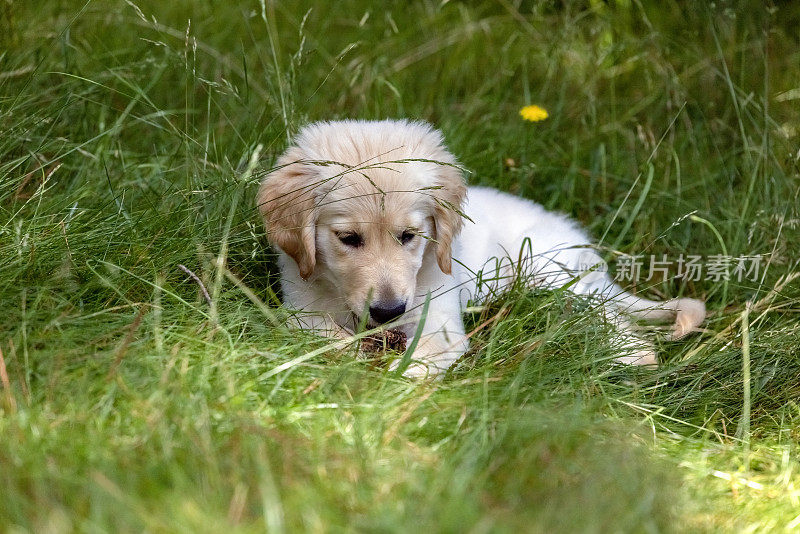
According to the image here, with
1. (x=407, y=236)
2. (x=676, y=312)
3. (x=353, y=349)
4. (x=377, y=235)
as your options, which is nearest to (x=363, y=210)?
(x=377, y=235)

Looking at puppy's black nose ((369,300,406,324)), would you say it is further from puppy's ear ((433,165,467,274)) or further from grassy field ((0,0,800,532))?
puppy's ear ((433,165,467,274))

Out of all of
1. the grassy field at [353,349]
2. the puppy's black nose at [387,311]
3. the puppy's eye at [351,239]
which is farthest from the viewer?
the puppy's eye at [351,239]

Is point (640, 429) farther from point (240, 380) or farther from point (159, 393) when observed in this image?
point (159, 393)

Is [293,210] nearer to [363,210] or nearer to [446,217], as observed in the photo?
[363,210]

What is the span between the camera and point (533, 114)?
4625 mm

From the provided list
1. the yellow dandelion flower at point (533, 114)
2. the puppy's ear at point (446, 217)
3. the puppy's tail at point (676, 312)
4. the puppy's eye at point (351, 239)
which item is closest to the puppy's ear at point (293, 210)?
the puppy's eye at point (351, 239)

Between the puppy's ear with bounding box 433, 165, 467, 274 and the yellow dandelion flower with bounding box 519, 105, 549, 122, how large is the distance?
4.51 feet

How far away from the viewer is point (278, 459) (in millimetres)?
2059

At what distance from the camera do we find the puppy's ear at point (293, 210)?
3.19 m

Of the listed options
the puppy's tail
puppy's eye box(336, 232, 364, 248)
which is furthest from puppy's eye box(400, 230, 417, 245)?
the puppy's tail

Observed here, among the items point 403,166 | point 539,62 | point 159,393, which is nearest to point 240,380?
point 159,393

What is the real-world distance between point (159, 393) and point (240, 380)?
0.31 meters

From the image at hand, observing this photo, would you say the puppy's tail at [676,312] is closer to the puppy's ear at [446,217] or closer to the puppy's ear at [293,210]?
the puppy's ear at [446,217]

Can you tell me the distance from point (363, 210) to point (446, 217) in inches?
13.1
